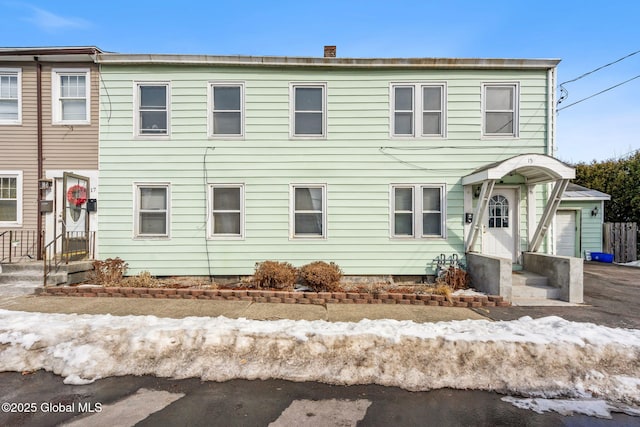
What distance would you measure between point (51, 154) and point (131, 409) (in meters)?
8.28

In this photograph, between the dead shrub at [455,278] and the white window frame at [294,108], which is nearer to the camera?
the dead shrub at [455,278]

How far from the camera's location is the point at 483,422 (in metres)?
3.00

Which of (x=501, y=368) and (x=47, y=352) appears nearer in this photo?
(x=501, y=368)

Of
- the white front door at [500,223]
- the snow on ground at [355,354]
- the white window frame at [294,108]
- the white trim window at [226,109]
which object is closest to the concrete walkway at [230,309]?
the snow on ground at [355,354]

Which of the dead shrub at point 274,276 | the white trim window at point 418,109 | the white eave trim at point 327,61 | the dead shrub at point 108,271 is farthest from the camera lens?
the white trim window at point 418,109

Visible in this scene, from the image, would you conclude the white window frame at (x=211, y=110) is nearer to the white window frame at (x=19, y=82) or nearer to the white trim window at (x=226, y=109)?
the white trim window at (x=226, y=109)

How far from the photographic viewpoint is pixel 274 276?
285 inches

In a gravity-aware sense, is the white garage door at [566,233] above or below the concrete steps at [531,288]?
above

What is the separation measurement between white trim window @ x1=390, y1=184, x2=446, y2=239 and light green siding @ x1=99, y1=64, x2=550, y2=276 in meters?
0.19

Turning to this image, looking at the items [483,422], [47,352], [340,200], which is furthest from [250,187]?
[483,422]

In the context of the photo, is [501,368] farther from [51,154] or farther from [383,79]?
[51,154]

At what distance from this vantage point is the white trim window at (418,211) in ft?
27.5

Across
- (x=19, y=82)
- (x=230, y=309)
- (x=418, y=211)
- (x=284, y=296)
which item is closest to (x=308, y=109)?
(x=418, y=211)

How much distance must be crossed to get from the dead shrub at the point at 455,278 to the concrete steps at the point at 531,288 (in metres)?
1.01
